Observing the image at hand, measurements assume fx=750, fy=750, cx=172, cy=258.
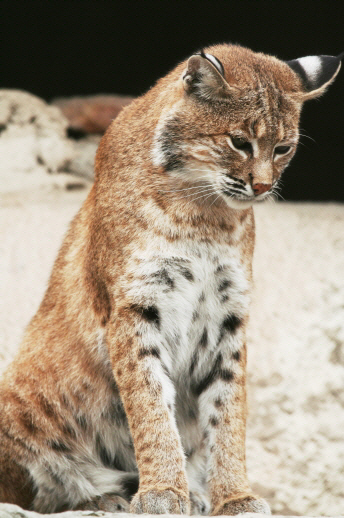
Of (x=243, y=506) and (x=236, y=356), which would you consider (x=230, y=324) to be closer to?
(x=236, y=356)

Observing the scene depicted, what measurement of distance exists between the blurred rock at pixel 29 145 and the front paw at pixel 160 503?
15.9 feet

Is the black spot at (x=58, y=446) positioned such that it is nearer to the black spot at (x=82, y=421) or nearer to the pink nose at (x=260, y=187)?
the black spot at (x=82, y=421)

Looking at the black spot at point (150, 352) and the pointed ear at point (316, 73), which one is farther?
the pointed ear at point (316, 73)

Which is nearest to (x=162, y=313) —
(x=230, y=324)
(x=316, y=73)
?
(x=230, y=324)

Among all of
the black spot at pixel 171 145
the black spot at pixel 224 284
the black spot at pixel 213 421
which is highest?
the black spot at pixel 171 145

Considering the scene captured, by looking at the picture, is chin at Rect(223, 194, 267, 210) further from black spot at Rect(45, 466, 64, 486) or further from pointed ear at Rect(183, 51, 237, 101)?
black spot at Rect(45, 466, 64, 486)

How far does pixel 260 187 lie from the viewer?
3525mm

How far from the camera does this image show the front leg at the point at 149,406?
11.2 ft

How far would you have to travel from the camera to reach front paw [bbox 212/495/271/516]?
3500mm

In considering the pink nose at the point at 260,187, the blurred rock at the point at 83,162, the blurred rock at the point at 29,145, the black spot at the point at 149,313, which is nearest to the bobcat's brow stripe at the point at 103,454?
the black spot at the point at 149,313

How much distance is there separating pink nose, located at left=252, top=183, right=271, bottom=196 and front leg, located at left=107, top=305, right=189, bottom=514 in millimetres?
747

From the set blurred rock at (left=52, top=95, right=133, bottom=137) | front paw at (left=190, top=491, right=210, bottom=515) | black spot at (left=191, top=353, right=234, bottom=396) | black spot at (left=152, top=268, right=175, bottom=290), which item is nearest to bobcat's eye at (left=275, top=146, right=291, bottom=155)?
black spot at (left=152, top=268, right=175, bottom=290)

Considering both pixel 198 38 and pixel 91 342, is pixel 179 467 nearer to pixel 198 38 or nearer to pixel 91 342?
pixel 91 342

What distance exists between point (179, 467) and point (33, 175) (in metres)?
5.04
